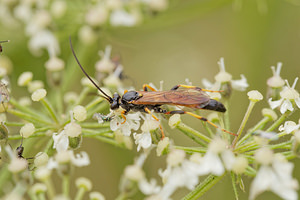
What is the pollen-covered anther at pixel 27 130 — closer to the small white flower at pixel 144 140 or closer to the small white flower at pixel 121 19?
the small white flower at pixel 144 140

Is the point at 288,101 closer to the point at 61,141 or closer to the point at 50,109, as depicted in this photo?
the point at 61,141

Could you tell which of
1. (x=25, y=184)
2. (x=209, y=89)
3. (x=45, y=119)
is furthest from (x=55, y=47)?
(x=25, y=184)

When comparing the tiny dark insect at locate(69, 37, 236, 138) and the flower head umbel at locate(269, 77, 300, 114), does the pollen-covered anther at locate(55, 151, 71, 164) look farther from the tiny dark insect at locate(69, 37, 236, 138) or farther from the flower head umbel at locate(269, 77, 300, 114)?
the flower head umbel at locate(269, 77, 300, 114)

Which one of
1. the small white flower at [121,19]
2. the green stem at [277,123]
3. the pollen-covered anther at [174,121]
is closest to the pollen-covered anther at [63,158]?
the pollen-covered anther at [174,121]

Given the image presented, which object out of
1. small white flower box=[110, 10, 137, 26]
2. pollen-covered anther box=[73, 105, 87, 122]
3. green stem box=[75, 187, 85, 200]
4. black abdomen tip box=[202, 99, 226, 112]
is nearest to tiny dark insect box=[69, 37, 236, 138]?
black abdomen tip box=[202, 99, 226, 112]

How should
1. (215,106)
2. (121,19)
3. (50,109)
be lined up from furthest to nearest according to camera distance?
(121,19), (50,109), (215,106)

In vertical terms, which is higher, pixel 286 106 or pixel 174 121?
pixel 286 106

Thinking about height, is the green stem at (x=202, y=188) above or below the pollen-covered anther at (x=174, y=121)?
below

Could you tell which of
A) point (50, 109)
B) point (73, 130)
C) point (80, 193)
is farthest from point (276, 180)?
point (50, 109)
